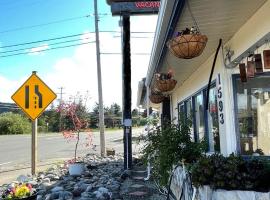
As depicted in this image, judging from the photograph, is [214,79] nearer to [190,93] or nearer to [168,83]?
[168,83]

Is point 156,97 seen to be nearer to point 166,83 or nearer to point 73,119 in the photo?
point 73,119

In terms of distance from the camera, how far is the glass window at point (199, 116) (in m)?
10.8

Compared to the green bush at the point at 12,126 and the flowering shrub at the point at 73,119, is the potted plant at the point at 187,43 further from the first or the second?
the green bush at the point at 12,126

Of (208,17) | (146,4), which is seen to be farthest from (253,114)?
(146,4)

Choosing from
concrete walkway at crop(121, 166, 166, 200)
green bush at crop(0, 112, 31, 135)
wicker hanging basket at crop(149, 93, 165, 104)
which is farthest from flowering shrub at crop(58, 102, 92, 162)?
Answer: green bush at crop(0, 112, 31, 135)

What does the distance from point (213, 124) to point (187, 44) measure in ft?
12.6

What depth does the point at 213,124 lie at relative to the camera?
31.7ft

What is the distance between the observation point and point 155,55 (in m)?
8.87

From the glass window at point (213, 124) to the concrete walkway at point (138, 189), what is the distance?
4.97ft

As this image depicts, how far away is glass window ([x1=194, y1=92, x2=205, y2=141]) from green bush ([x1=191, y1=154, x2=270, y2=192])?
5245mm

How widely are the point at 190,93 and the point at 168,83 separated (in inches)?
63.2

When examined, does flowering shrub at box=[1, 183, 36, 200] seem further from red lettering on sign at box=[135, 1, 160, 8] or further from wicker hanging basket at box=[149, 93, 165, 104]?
red lettering on sign at box=[135, 1, 160, 8]

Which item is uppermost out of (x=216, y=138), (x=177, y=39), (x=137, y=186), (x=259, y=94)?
(x=177, y=39)

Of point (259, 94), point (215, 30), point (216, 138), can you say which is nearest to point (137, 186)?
point (216, 138)
